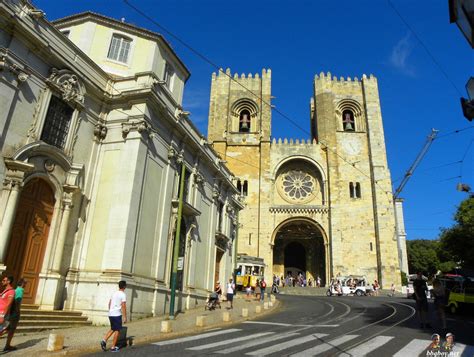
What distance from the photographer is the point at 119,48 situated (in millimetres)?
17359

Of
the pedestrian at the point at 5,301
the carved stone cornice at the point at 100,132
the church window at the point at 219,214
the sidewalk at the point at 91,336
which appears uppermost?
the carved stone cornice at the point at 100,132

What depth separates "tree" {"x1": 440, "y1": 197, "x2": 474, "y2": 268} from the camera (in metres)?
33.3

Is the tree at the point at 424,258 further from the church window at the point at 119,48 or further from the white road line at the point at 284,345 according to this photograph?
the church window at the point at 119,48

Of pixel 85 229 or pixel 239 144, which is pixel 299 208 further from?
pixel 85 229

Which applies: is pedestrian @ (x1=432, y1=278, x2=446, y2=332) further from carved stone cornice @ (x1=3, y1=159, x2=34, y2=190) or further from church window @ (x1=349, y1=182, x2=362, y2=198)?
church window @ (x1=349, y1=182, x2=362, y2=198)

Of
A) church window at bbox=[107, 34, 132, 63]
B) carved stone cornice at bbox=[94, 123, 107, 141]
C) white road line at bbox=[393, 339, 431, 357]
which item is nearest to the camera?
white road line at bbox=[393, 339, 431, 357]

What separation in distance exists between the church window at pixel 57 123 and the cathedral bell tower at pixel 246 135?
94.1 feet

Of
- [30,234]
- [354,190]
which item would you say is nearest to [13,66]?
[30,234]

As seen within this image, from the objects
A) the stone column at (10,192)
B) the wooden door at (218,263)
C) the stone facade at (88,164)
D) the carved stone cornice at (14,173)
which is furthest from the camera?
the wooden door at (218,263)

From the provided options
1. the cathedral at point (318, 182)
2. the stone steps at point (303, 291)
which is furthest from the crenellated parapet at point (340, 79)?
the stone steps at point (303, 291)

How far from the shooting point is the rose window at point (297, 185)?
43.2 metres

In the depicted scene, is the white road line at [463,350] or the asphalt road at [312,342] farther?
the asphalt road at [312,342]

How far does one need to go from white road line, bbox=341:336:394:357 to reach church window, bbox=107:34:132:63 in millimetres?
15418

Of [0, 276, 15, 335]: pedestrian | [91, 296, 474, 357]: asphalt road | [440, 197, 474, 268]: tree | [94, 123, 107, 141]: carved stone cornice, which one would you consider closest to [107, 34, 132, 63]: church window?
[94, 123, 107, 141]: carved stone cornice
